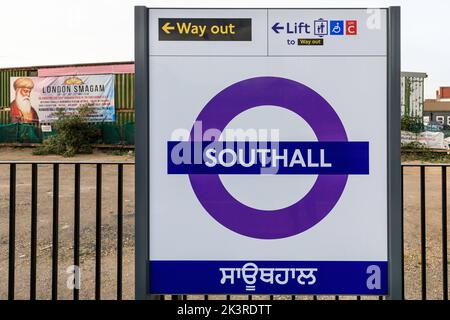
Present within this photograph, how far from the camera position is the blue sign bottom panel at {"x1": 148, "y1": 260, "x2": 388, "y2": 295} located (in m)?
1.67

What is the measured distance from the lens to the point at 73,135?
16.0 m

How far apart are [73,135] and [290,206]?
16.4 m

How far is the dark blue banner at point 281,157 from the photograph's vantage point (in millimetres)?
1638

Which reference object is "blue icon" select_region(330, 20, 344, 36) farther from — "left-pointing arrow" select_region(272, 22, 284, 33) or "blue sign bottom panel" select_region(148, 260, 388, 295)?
"blue sign bottom panel" select_region(148, 260, 388, 295)

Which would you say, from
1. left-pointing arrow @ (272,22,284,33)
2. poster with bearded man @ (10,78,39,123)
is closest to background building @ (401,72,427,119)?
left-pointing arrow @ (272,22,284,33)

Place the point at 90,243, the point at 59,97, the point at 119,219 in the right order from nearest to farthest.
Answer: the point at 119,219, the point at 90,243, the point at 59,97

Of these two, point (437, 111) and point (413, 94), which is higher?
point (437, 111)

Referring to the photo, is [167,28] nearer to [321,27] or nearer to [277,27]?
[277,27]

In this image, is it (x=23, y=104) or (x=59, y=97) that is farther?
(x=23, y=104)

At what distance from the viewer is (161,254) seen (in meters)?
1.70

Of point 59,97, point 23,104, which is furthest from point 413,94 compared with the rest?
point 23,104

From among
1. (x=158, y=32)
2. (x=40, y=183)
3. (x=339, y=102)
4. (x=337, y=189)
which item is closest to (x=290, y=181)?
(x=337, y=189)
